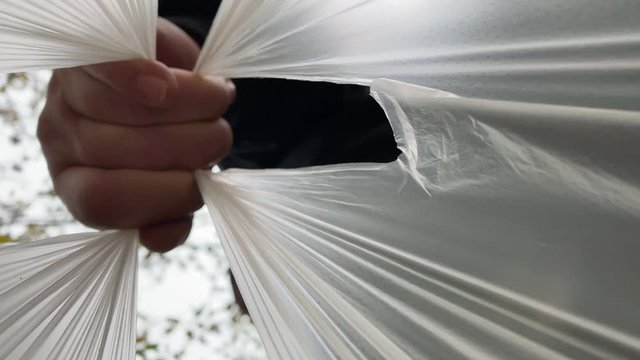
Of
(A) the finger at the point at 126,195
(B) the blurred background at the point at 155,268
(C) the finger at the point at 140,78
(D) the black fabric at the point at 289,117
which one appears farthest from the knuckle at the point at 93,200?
(B) the blurred background at the point at 155,268

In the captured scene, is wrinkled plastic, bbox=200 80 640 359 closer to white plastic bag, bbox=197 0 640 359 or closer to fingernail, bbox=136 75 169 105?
white plastic bag, bbox=197 0 640 359

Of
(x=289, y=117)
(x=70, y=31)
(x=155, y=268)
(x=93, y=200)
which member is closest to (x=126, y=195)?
(x=93, y=200)

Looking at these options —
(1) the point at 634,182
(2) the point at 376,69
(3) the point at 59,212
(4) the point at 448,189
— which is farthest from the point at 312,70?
(3) the point at 59,212

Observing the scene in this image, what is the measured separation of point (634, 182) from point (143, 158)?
47 cm

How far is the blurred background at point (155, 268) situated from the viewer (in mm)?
1945

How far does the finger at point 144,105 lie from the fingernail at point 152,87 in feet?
0.05

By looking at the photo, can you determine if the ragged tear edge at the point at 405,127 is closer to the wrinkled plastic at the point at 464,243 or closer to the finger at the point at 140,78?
the wrinkled plastic at the point at 464,243

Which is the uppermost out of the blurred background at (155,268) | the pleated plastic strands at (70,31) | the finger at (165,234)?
the pleated plastic strands at (70,31)

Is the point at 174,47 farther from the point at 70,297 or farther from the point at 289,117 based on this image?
the point at 70,297

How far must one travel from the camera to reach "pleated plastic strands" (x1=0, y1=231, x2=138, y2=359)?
557 mm

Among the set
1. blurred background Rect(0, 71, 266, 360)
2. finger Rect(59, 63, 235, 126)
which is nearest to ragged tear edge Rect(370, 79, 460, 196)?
finger Rect(59, 63, 235, 126)

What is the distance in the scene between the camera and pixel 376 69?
491mm

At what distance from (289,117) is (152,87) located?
0.28m

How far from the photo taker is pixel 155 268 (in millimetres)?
2145
